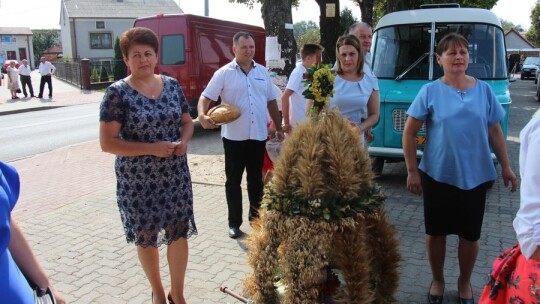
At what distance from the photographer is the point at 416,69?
269 inches

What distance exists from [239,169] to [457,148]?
228 cm

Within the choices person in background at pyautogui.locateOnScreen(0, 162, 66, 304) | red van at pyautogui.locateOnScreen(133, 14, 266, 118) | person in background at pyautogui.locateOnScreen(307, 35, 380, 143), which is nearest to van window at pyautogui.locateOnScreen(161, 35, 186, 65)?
red van at pyautogui.locateOnScreen(133, 14, 266, 118)

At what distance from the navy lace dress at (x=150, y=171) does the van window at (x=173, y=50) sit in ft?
29.7

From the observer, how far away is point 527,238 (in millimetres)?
1672

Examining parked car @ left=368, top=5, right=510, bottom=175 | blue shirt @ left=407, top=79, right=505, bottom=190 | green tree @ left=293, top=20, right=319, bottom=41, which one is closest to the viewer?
blue shirt @ left=407, top=79, right=505, bottom=190

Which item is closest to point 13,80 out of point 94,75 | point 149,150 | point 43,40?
point 94,75

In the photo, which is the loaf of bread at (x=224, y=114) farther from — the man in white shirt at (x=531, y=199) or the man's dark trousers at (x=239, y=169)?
the man in white shirt at (x=531, y=199)

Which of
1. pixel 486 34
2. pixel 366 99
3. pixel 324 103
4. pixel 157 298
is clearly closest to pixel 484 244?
pixel 366 99

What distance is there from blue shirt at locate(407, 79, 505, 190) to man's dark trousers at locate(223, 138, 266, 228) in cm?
195

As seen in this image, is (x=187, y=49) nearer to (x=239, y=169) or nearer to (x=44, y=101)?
(x=239, y=169)

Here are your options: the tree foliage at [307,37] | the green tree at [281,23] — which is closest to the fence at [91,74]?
the tree foliage at [307,37]

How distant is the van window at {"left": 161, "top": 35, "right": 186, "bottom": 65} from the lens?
1180 centimetres

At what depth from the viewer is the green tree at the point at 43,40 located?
8631 centimetres

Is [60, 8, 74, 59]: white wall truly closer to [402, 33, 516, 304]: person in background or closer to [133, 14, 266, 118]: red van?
[133, 14, 266, 118]: red van
